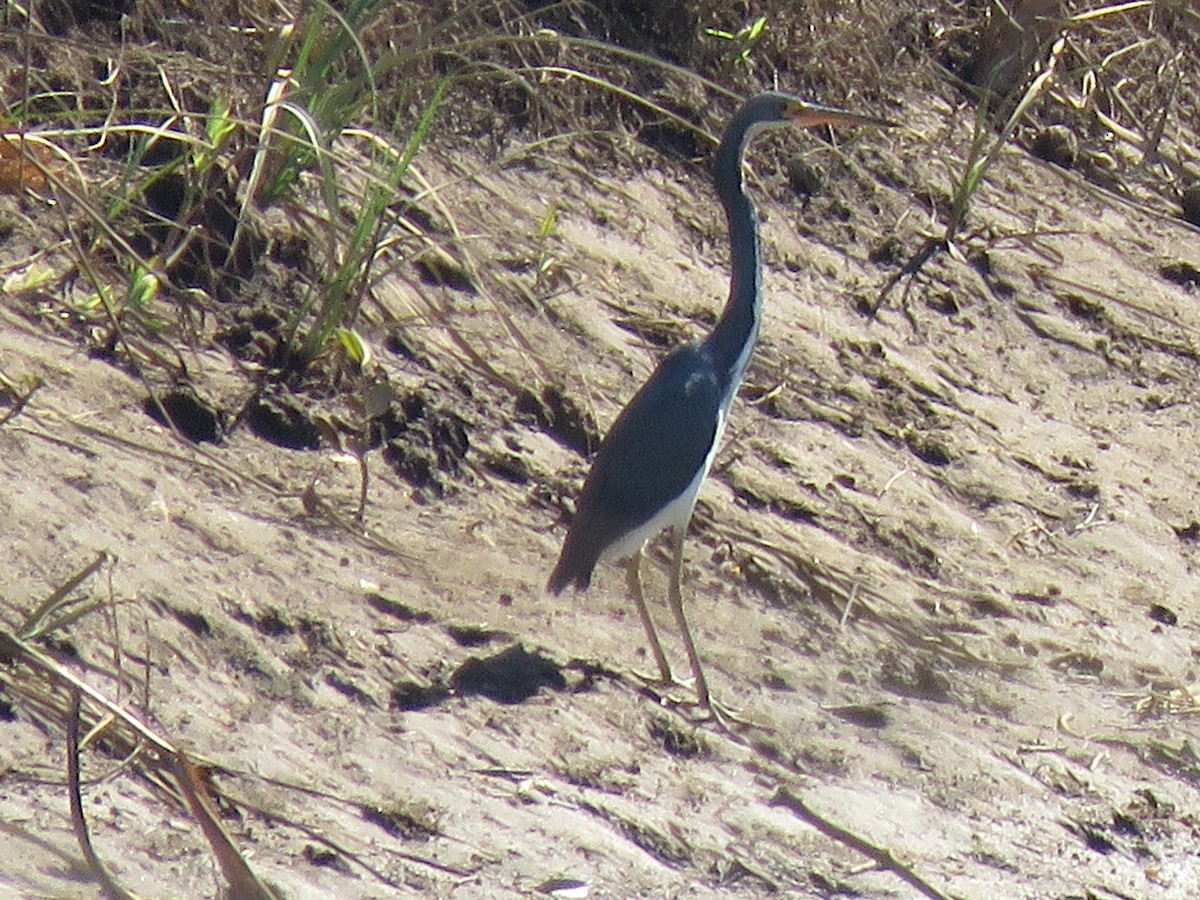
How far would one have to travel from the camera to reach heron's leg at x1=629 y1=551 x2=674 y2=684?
5250mm

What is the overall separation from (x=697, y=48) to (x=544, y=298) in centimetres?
161

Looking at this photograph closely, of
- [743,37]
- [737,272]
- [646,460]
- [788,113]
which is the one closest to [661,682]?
[646,460]

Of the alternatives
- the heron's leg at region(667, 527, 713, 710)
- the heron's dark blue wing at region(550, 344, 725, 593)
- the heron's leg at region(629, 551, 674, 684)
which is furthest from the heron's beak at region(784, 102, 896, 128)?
the heron's leg at region(629, 551, 674, 684)

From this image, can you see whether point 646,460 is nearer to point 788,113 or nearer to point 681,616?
point 681,616

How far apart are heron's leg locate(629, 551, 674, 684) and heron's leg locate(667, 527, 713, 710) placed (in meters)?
0.07

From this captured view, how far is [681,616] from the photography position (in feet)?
17.8

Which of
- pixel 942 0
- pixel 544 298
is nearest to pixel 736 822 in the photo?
pixel 544 298

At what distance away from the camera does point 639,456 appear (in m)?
5.34

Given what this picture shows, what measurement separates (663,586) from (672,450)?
72cm

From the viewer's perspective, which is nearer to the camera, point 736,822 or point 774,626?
point 736,822

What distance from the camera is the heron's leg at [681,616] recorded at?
17.0ft

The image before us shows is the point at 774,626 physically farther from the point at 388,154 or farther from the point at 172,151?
the point at 172,151

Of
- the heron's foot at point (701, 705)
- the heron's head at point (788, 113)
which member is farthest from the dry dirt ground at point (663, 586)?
the heron's head at point (788, 113)

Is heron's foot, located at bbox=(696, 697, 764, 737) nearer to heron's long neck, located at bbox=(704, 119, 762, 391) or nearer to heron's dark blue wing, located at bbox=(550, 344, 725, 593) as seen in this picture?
heron's dark blue wing, located at bbox=(550, 344, 725, 593)
